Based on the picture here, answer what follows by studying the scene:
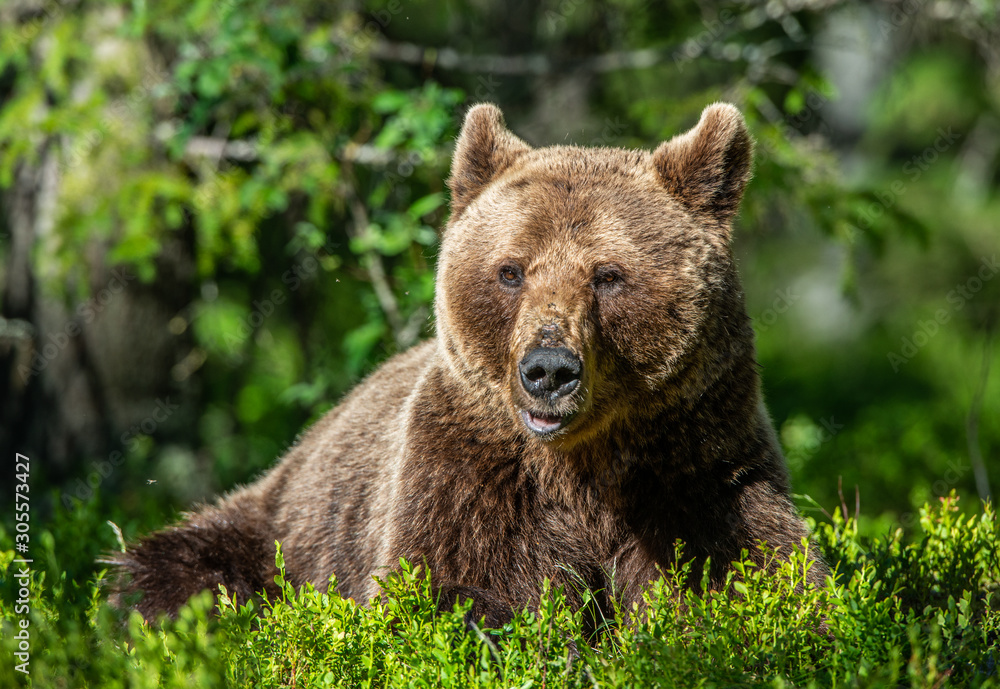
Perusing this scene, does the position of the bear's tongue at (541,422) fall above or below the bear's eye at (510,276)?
below

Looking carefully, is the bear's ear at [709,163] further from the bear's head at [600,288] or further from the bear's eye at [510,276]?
the bear's eye at [510,276]

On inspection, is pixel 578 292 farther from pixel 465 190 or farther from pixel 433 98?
pixel 433 98

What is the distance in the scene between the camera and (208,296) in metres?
7.73

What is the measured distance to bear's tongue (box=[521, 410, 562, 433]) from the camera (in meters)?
3.60

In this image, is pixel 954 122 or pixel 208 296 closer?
pixel 208 296

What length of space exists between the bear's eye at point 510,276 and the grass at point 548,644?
113 cm

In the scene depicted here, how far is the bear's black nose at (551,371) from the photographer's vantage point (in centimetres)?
347

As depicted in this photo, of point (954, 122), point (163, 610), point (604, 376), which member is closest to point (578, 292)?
point (604, 376)

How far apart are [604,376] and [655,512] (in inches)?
22.9
